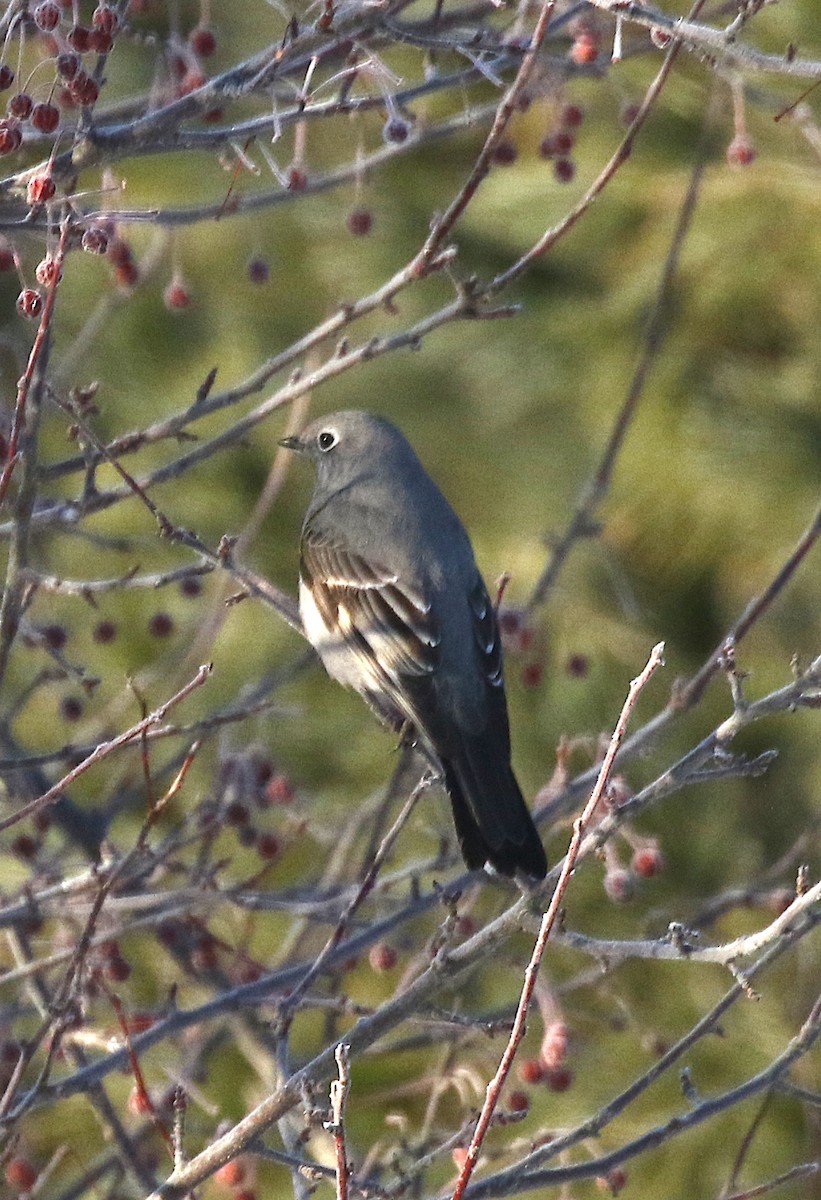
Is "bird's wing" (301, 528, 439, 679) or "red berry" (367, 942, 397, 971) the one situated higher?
"bird's wing" (301, 528, 439, 679)

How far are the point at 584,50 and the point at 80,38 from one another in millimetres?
990

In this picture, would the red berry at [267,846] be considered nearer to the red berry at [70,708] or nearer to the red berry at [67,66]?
the red berry at [70,708]

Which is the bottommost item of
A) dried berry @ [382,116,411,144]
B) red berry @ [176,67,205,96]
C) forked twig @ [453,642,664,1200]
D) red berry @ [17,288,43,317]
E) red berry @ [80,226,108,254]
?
forked twig @ [453,642,664,1200]

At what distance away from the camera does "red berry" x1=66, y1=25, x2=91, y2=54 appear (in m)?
2.33

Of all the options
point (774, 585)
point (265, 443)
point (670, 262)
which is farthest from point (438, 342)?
point (774, 585)

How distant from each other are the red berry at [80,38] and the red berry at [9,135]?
0.14 m

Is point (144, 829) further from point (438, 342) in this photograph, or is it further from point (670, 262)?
point (438, 342)

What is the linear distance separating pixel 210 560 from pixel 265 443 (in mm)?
4199

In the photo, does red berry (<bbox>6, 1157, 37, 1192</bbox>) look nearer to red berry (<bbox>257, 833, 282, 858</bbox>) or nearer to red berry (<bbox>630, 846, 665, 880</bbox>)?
red berry (<bbox>257, 833, 282, 858</bbox>)

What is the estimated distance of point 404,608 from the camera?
3.73 meters

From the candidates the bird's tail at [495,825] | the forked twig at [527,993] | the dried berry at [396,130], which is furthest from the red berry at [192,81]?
the forked twig at [527,993]

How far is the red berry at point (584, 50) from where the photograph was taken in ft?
9.78

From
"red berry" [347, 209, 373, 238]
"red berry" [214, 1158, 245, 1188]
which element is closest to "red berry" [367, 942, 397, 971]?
"red berry" [214, 1158, 245, 1188]

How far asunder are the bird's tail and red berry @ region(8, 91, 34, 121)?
1447 mm
